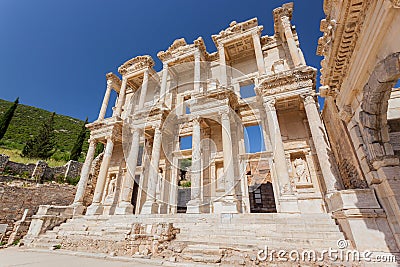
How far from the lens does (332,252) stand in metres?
Answer: 4.87

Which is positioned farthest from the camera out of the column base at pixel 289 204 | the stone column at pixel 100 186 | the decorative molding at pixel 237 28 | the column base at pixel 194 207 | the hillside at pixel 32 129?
the hillside at pixel 32 129

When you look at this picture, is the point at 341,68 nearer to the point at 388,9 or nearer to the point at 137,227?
the point at 388,9

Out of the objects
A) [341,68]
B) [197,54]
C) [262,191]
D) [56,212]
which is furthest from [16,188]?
[341,68]

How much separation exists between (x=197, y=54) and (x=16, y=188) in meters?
15.9

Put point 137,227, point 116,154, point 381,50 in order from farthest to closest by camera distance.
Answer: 1. point 116,154
2. point 137,227
3. point 381,50

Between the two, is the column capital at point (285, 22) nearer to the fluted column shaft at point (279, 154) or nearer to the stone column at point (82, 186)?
the fluted column shaft at point (279, 154)

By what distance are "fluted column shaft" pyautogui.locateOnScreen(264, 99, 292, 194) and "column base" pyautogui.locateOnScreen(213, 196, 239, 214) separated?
2.21 meters

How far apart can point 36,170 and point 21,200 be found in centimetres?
754

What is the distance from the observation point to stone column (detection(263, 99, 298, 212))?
7899mm

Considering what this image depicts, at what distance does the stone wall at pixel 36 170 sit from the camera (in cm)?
1755

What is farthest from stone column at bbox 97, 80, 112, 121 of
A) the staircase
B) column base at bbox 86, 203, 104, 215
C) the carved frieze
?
the carved frieze

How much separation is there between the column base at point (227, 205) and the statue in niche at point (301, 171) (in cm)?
417

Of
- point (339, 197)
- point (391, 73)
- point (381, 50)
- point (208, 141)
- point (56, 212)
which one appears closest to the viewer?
point (391, 73)

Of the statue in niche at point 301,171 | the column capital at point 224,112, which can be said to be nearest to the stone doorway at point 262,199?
the statue in niche at point 301,171
